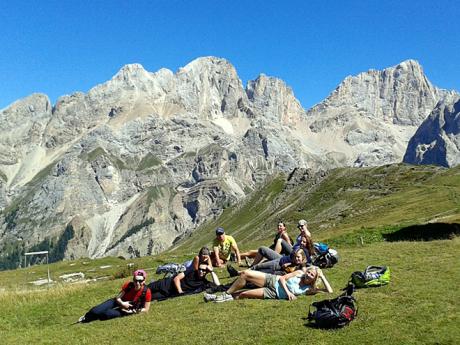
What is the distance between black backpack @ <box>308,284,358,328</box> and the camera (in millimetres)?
17531

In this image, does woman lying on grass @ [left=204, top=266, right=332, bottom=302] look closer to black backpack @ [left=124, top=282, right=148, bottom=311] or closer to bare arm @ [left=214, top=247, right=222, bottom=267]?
black backpack @ [left=124, top=282, right=148, bottom=311]

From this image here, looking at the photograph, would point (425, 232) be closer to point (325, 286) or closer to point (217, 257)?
point (217, 257)

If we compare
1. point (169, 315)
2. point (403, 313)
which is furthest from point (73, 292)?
point (403, 313)

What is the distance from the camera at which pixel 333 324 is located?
17547mm

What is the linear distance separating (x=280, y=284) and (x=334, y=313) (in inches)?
200

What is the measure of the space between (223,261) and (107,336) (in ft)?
41.6

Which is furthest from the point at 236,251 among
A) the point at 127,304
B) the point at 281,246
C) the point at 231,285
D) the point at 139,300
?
the point at 127,304

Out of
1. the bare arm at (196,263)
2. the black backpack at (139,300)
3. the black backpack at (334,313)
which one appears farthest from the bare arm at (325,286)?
the black backpack at (139,300)

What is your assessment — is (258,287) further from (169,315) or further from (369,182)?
(369,182)

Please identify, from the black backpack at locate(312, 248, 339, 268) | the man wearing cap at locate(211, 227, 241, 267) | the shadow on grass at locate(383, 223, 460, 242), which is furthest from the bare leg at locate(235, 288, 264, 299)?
the shadow on grass at locate(383, 223, 460, 242)

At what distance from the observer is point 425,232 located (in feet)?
148

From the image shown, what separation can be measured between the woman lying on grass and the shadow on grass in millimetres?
22265

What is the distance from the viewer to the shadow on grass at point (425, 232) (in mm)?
41975

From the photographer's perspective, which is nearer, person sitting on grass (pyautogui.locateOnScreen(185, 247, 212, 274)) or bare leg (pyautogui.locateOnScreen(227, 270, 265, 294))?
bare leg (pyautogui.locateOnScreen(227, 270, 265, 294))
